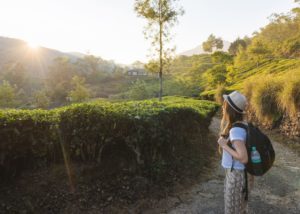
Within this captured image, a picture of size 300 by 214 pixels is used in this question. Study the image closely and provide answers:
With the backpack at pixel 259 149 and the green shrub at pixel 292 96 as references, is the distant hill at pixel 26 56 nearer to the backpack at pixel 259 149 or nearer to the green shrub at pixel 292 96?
the green shrub at pixel 292 96

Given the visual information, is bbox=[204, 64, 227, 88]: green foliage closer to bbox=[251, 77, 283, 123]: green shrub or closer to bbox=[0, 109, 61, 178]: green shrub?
bbox=[251, 77, 283, 123]: green shrub

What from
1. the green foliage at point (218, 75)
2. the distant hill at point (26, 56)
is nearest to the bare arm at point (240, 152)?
the green foliage at point (218, 75)

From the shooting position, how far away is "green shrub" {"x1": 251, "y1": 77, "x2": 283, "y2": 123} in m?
9.88

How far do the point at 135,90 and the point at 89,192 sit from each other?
29.3 metres

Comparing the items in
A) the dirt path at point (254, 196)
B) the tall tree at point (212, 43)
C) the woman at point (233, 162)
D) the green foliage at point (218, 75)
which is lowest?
the dirt path at point (254, 196)

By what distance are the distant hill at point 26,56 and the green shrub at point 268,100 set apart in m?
84.0

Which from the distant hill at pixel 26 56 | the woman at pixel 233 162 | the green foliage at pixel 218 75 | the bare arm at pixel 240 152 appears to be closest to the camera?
the bare arm at pixel 240 152

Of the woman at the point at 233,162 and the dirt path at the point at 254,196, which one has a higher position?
the woman at the point at 233,162

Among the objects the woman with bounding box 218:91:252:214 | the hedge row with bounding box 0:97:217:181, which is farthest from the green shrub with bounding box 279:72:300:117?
the woman with bounding box 218:91:252:214

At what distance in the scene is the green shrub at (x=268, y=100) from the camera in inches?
389

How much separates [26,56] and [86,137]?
11980cm

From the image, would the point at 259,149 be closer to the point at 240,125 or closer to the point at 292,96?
the point at 240,125

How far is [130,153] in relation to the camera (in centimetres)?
437

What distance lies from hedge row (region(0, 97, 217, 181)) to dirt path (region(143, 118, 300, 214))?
750mm
